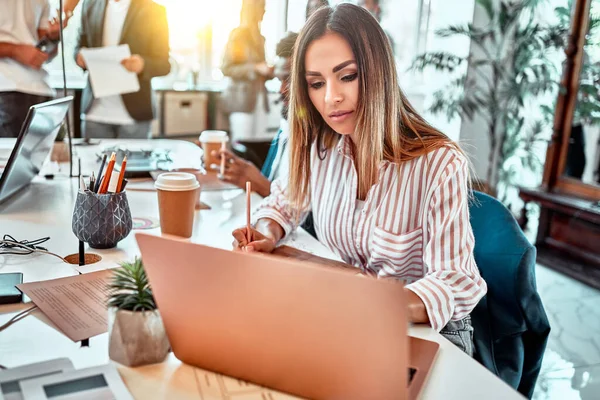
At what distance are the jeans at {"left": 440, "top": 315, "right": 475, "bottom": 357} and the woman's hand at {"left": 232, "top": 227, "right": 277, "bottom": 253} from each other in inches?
15.8

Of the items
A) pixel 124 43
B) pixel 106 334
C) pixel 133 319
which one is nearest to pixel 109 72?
pixel 124 43

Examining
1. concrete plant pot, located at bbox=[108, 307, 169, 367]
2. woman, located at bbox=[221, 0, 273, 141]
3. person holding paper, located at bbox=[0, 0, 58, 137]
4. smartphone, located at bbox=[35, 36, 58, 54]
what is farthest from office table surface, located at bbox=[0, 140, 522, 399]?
woman, located at bbox=[221, 0, 273, 141]

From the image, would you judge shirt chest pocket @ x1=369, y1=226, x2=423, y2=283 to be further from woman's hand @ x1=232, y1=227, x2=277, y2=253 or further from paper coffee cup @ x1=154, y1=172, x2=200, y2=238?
paper coffee cup @ x1=154, y1=172, x2=200, y2=238

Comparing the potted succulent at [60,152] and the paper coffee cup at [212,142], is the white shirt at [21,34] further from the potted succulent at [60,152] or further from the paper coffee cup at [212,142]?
the paper coffee cup at [212,142]

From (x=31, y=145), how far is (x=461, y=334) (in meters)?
1.14

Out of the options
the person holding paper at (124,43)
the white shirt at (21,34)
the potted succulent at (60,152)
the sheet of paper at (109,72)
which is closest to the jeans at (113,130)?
the person holding paper at (124,43)

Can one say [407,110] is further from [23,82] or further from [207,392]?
[23,82]

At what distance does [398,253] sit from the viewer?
124 cm

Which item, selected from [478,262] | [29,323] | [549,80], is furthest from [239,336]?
[549,80]

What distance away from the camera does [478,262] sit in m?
1.22

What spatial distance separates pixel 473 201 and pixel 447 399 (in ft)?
2.15

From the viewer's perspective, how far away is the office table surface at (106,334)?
730 mm

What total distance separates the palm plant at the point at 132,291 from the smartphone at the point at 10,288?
0.28 metres

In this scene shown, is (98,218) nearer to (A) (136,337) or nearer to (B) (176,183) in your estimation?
(B) (176,183)
